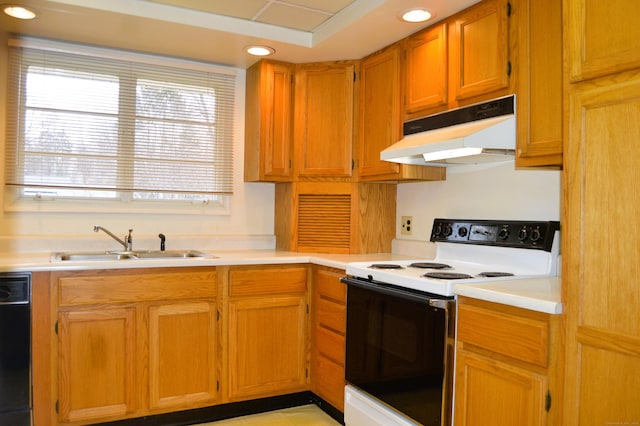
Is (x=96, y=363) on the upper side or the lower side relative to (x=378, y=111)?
lower

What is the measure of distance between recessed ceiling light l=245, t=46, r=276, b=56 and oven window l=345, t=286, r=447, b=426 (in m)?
1.56

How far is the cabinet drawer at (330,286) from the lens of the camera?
106 inches

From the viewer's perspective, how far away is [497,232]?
242cm

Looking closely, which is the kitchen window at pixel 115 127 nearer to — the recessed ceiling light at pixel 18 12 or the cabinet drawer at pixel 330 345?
the recessed ceiling light at pixel 18 12

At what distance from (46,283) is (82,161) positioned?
0.95 metres

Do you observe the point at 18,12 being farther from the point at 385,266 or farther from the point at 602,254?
the point at 602,254

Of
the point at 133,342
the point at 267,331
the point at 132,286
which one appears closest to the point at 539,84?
the point at 267,331

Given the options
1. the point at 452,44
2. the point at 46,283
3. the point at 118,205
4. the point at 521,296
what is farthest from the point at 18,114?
the point at 521,296

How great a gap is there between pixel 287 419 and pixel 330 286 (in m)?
0.79

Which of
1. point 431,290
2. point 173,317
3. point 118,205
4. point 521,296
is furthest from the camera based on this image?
point 118,205

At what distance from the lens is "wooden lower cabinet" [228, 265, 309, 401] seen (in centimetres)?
278

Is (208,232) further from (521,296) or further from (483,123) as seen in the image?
(521,296)

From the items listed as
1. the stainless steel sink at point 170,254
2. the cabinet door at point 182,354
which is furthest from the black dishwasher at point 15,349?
the stainless steel sink at point 170,254

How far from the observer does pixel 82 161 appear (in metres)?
3.04
